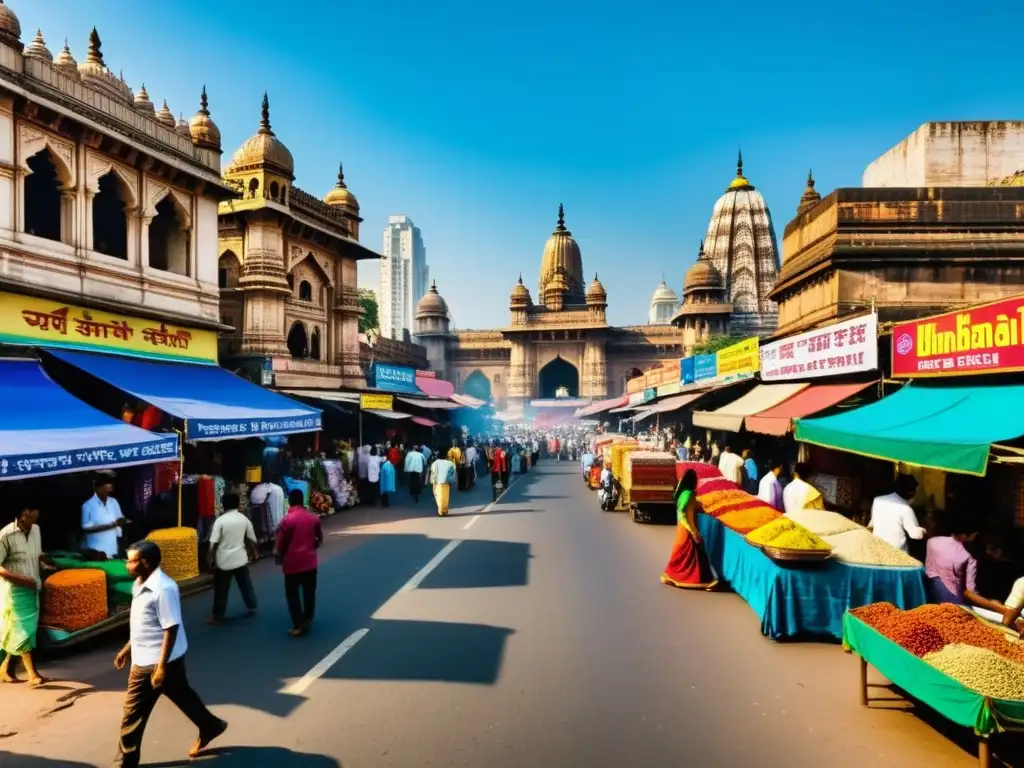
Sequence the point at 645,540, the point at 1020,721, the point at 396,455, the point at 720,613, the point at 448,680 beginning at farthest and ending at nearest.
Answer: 1. the point at 396,455
2. the point at 645,540
3. the point at 720,613
4. the point at 448,680
5. the point at 1020,721

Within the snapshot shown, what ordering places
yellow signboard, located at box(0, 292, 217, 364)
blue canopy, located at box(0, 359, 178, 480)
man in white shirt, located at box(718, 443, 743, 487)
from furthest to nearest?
man in white shirt, located at box(718, 443, 743, 487) → yellow signboard, located at box(0, 292, 217, 364) → blue canopy, located at box(0, 359, 178, 480)

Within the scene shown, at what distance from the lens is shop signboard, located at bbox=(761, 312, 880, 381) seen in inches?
392

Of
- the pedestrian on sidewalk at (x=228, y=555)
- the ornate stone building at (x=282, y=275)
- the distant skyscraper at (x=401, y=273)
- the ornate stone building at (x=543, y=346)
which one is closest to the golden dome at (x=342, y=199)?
the ornate stone building at (x=282, y=275)

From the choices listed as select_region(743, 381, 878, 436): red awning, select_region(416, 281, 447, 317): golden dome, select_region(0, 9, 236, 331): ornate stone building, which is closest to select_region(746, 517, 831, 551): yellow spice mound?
select_region(743, 381, 878, 436): red awning

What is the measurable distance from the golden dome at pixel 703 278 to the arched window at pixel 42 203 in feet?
134

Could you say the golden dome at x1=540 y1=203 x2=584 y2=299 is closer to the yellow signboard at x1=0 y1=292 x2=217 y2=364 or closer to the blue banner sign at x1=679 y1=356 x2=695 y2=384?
the blue banner sign at x1=679 y1=356 x2=695 y2=384

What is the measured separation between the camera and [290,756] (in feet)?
13.3

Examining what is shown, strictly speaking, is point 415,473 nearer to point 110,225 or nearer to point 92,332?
point 92,332

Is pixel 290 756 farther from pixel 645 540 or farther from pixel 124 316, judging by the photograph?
pixel 124 316

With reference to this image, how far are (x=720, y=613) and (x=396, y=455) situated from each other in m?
12.4

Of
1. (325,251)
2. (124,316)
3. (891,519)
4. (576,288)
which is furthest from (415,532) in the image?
(576,288)

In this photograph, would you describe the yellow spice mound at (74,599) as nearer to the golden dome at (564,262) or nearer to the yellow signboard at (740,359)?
the yellow signboard at (740,359)

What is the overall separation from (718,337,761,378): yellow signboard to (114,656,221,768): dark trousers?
13557 millimetres

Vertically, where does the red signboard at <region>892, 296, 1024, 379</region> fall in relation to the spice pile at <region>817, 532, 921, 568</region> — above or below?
above
